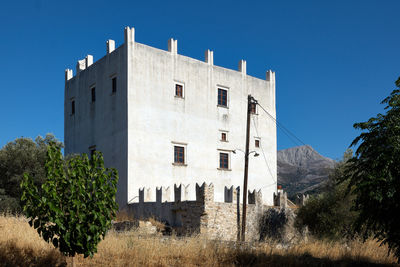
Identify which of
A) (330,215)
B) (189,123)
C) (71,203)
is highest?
(189,123)

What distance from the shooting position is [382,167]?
38.5 ft

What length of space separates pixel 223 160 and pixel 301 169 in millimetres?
93450

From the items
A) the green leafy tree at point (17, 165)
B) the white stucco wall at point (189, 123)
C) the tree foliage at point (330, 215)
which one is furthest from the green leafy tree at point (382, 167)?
the green leafy tree at point (17, 165)

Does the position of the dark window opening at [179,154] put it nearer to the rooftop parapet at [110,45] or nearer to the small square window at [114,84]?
the small square window at [114,84]

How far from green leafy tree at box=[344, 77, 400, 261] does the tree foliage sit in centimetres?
1040

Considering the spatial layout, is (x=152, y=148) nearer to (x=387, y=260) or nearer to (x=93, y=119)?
(x=93, y=119)

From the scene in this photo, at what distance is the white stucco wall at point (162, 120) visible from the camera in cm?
2725

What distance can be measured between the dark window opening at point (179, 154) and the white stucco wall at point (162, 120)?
341mm

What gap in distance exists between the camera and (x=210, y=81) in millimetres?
31500

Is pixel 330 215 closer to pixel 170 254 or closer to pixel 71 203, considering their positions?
pixel 170 254

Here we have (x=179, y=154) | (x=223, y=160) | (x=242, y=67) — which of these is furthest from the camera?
(x=242, y=67)

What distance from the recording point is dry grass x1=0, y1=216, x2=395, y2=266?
1250cm

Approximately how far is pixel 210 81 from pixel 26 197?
2289 cm

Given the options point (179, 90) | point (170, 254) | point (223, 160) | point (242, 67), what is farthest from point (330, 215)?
point (242, 67)
